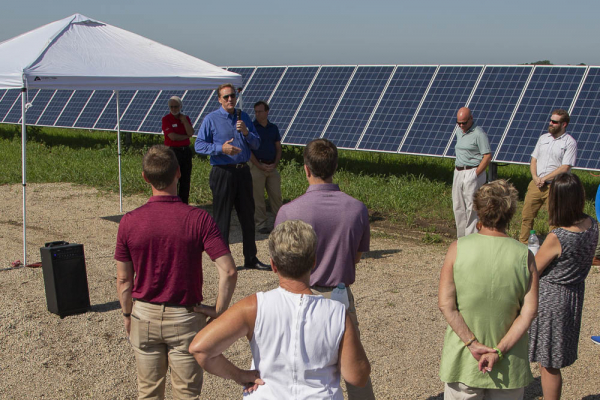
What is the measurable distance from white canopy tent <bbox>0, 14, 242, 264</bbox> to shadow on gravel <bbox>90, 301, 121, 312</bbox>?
5.47 feet

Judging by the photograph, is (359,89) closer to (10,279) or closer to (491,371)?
(10,279)

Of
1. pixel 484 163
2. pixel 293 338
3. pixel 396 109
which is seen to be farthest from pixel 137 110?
pixel 293 338

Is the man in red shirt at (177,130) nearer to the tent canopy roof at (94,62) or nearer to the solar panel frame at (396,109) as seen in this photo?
the tent canopy roof at (94,62)

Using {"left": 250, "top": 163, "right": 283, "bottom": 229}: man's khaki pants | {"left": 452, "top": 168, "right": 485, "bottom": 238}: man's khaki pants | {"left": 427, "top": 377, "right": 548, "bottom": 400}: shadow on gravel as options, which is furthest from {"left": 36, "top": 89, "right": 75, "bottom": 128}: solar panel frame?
{"left": 427, "top": 377, "right": 548, "bottom": 400}: shadow on gravel

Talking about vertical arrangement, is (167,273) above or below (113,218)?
above

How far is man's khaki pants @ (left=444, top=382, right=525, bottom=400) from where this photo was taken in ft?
10.00

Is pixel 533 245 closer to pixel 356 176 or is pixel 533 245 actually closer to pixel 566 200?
pixel 566 200

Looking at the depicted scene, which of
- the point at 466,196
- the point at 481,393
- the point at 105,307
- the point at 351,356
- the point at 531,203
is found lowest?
the point at 105,307

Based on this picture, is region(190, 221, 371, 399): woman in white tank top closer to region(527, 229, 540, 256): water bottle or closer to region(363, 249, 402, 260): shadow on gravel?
region(527, 229, 540, 256): water bottle

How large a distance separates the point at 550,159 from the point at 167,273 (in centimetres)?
567

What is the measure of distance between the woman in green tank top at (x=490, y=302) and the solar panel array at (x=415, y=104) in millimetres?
7659

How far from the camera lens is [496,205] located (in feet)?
9.96

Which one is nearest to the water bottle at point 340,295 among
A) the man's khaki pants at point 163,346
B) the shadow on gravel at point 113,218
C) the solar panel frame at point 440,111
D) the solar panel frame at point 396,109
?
the man's khaki pants at point 163,346

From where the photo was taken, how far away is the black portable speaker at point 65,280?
584cm
